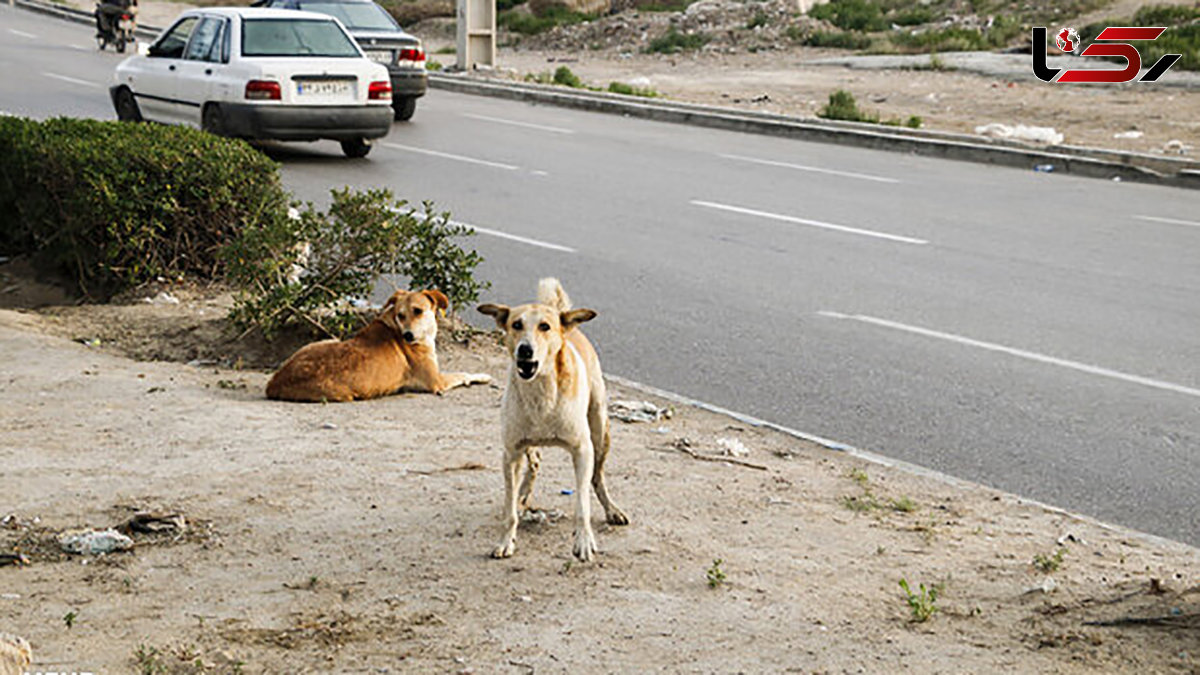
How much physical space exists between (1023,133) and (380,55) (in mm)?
9101

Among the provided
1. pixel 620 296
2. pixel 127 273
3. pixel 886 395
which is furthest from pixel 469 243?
pixel 886 395

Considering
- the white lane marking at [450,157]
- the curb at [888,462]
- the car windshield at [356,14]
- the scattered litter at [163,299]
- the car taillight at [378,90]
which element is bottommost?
the curb at [888,462]

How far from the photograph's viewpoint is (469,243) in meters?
12.0

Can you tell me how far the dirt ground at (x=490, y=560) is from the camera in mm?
4344

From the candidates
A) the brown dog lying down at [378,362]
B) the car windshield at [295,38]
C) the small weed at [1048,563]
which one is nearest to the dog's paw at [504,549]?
the small weed at [1048,563]

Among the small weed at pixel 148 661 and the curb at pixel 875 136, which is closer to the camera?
the small weed at pixel 148 661

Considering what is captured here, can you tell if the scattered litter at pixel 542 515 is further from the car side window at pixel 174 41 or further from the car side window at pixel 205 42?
the car side window at pixel 174 41

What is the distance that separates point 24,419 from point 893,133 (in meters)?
15.6

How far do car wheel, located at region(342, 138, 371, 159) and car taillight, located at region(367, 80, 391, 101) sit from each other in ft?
1.71

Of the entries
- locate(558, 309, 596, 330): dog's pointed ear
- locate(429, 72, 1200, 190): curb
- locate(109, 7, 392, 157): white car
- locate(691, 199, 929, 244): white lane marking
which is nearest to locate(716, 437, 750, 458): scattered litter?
locate(558, 309, 596, 330): dog's pointed ear

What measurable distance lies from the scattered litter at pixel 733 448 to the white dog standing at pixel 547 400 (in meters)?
1.52

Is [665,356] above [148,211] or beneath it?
beneath

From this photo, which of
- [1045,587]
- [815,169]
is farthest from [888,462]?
[815,169]

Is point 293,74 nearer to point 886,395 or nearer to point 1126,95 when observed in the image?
point 886,395
